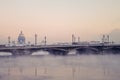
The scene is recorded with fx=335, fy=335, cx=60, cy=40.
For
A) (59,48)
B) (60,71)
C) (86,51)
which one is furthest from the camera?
(86,51)

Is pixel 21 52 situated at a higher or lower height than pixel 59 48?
lower

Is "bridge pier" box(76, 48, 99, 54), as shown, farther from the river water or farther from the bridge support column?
the bridge support column

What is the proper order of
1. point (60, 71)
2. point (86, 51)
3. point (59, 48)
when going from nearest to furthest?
1. point (60, 71)
2. point (59, 48)
3. point (86, 51)

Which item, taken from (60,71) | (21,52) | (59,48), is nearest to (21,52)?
(21,52)

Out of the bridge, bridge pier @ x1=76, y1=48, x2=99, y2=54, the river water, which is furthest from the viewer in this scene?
bridge pier @ x1=76, y1=48, x2=99, y2=54

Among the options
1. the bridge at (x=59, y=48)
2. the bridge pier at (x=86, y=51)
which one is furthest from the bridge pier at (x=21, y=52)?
the bridge pier at (x=86, y=51)

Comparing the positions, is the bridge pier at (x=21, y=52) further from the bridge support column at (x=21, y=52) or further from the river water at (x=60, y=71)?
the river water at (x=60, y=71)

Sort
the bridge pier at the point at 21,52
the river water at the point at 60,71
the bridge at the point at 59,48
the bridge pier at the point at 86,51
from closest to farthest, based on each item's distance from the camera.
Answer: the river water at the point at 60,71, the bridge at the point at 59,48, the bridge pier at the point at 21,52, the bridge pier at the point at 86,51

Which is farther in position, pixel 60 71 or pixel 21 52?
pixel 21 52

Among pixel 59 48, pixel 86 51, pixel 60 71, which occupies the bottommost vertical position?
pixel 60 71

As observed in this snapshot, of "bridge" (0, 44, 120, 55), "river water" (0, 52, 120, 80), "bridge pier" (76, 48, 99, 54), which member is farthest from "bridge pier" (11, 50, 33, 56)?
"bridge pier" (76, 48, 99, 54)

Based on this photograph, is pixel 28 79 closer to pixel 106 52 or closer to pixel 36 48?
pixel 36 48

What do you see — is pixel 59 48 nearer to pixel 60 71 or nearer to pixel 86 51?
pixel 86 51

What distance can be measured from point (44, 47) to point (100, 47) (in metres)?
4.75
